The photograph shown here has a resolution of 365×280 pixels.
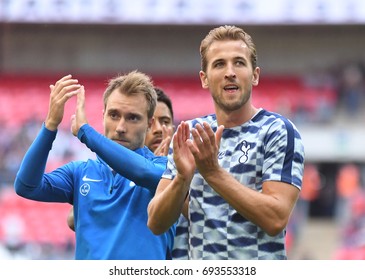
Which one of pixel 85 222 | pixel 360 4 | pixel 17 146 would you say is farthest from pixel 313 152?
pixel 85 222

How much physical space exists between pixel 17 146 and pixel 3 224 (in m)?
1.91

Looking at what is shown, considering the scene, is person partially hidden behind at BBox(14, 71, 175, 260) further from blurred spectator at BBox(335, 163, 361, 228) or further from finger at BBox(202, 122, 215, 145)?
blurred spectator at BBox(335, 163, 361, 228)

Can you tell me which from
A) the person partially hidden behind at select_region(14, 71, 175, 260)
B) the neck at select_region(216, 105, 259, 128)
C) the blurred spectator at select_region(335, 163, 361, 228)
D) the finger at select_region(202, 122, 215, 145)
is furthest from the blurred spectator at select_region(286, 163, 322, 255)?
the finger at select_region(202, 122, 215, 145)

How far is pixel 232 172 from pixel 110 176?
83 cm

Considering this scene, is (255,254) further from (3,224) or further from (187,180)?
(3,224)

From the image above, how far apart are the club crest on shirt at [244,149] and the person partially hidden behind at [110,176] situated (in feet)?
1.65

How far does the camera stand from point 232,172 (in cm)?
350

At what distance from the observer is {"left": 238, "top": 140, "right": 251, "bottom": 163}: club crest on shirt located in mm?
3508

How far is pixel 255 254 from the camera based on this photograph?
346 centimetres

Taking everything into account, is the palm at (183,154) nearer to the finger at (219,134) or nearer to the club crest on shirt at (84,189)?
the finger at (219,134)

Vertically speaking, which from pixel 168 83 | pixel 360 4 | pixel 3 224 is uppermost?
pixel 360 4

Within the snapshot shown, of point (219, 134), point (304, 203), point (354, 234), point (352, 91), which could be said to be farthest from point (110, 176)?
point (352, 91)
